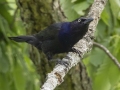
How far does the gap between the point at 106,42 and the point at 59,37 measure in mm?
502

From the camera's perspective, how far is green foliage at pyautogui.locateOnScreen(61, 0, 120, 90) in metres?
3.45

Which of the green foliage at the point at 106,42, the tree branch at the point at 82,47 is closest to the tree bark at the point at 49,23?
the tree branch at the point at 82,47

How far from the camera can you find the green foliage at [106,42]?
3.45 metres

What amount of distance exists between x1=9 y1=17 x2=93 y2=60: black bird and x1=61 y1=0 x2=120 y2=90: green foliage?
4.9 inches

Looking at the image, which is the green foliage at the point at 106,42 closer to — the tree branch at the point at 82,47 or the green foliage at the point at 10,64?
the tree branch at the point at 82,47

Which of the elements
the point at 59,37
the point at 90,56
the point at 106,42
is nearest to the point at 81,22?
the point at 59,37

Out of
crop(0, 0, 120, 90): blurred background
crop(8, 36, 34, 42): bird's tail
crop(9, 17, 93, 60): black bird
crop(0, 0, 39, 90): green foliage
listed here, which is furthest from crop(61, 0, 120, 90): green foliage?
crop(0, 0, 39, 90): green foliage

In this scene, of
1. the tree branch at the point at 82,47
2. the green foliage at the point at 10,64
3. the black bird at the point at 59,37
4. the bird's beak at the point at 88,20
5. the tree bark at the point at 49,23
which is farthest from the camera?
the green foliage at the point at 10,64

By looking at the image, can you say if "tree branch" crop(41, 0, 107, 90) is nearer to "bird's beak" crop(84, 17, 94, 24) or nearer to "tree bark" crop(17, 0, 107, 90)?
"tree bark" crop(17, 0, 107, 90)

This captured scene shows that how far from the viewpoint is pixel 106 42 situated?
391 cm

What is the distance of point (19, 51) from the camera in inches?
151

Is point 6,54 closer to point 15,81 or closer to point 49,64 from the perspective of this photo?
point 15,81

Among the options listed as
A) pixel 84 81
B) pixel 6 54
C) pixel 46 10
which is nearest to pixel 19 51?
pixel 6 54

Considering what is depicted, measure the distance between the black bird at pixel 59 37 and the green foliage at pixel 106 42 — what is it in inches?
4.9
